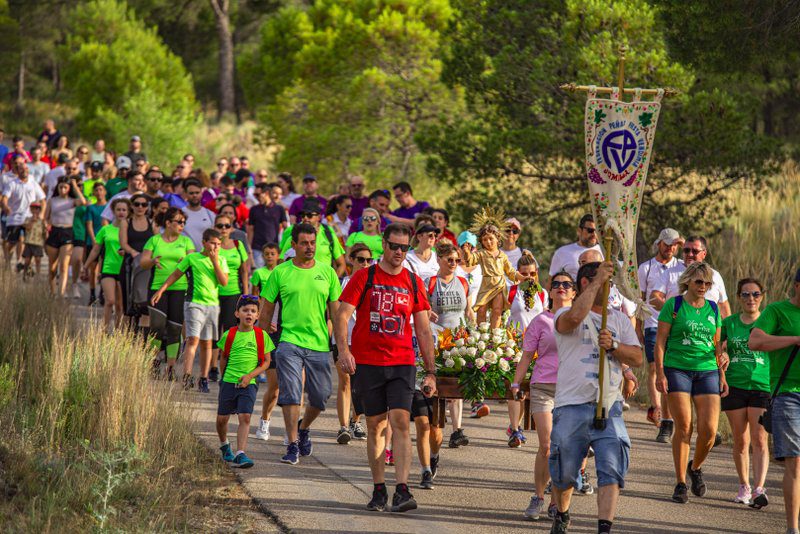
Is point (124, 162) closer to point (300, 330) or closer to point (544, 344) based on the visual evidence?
point (300, 330)

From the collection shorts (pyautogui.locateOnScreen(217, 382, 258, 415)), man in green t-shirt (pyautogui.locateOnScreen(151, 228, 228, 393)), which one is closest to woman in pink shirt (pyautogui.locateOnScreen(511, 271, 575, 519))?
shorts (pyautogui.locateOnScreen(217, 382, 258, 415))

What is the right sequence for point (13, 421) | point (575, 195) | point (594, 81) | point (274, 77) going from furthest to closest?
1. point (274, 77)
2. point (575, 195)
3. point (594, 81)
4. point (13, 421)

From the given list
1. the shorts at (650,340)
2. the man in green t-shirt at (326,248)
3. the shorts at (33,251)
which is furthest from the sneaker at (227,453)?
the shorts at (33,251)

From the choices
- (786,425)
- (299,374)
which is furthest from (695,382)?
(299,374)

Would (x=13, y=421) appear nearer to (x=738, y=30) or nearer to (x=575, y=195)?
(x=738, y=30)

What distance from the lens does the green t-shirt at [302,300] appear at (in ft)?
34.0

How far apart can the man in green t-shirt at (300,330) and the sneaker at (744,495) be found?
339 centimetres

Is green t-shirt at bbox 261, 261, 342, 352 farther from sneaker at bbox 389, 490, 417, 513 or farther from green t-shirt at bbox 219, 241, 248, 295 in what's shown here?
green t-shirt at bbox 219, 241, 248, 295

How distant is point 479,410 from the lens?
12875 millimetres

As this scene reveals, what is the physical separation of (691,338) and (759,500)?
1.34m

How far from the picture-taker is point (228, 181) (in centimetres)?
2120

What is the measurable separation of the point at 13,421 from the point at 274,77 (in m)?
31.8

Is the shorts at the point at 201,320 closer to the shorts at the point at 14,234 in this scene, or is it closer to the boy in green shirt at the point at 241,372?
the boy in green shirt at the point at 241,372

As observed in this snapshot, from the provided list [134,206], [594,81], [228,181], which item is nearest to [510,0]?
[594,81]
